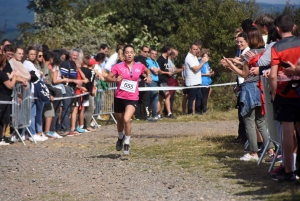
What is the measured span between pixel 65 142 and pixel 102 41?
50.2 feet

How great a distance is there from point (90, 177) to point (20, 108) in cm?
505

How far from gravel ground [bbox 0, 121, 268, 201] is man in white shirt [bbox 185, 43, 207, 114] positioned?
6595 mm

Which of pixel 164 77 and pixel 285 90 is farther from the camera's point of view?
pixel 164 77

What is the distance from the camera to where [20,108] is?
15.1m

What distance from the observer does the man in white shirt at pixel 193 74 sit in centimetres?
2142

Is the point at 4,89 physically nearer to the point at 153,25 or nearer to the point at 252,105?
the point at 252,105

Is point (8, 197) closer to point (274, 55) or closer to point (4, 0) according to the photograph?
point (274, 55)

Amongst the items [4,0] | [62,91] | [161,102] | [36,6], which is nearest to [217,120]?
[161,102]

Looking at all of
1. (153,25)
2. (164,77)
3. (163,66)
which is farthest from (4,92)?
(153,25)

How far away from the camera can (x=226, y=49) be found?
28312 millimetres

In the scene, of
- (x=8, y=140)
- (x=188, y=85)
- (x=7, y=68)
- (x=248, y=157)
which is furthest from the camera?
(x=188, y=85)

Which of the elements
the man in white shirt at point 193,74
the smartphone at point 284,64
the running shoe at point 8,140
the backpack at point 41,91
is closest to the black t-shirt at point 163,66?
the man in white shirt at point 193,74

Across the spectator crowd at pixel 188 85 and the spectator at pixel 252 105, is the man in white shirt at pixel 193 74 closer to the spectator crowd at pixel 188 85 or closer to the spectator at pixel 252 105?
the spectator crowd at pixel 188 85

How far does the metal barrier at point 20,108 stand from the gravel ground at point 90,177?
428mm
